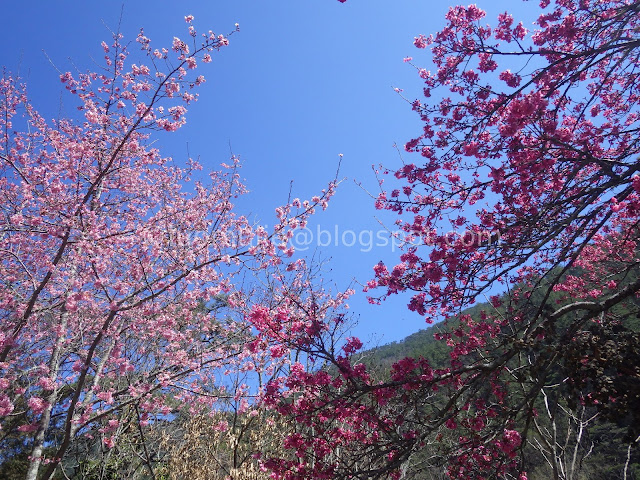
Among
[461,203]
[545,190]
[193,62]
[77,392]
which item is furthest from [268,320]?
[545,190]

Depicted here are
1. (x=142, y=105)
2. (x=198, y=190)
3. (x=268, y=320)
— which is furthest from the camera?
(x=198, y=190)

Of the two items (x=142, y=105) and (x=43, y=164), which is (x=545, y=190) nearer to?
(x=142, y=105)

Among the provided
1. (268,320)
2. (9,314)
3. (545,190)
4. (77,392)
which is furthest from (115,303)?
(545,190)

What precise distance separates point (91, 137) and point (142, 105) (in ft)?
3.40

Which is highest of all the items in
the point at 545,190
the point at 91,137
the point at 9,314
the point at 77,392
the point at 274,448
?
the point at 91,137

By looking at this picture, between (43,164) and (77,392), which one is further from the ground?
(43,164)

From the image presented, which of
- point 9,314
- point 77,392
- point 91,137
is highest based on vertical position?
point 91,137

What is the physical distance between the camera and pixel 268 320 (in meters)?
4.50

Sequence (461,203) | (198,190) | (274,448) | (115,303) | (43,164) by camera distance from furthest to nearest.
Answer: (198,190)
(274,448)
(43,164)
(461,203)
(115,303)

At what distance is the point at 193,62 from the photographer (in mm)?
5414

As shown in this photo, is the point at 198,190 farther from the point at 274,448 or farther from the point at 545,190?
the point at 545,190

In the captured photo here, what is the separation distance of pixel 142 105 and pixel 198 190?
331 cm

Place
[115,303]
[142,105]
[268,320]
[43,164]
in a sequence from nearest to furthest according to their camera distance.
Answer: [268,320] → [115,303] → [142,105] → [43,164]

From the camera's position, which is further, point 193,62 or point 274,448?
point 274,448
